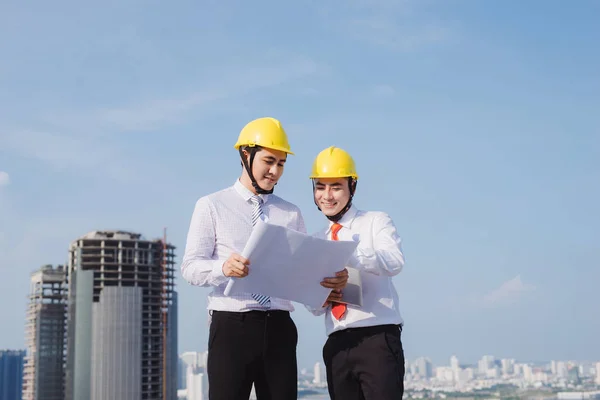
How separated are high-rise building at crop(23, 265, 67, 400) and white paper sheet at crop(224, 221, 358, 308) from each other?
4202 inches

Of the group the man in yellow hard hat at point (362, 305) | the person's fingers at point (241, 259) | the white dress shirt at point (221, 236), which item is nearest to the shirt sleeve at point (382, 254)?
the man in yellow hard hat at point (362, 305)

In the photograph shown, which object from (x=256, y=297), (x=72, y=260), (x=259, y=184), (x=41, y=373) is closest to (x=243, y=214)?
(x=259, y=184)

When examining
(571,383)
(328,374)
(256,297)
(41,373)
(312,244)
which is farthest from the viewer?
(41,373)

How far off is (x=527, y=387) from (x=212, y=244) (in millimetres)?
89879

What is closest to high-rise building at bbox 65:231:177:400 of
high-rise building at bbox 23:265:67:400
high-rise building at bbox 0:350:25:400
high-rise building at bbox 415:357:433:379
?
high-rise building at bbox 23:265:67:400

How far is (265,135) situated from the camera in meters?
4.78

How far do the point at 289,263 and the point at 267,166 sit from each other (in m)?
0.77

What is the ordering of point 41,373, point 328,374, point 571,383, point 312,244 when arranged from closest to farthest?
1. point 312,244
2. point 328,374
3. point 571,383
4. point 41,373

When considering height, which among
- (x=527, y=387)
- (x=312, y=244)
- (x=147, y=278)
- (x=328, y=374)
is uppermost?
(x=147, y=278)

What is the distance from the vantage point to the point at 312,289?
4582 mm

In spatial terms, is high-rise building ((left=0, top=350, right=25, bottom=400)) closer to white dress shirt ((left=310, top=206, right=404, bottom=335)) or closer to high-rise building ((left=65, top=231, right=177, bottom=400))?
high-rise building ((left=65, top=231, right=177, bottom=400))

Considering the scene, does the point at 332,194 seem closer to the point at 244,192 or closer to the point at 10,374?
the point at 244,192

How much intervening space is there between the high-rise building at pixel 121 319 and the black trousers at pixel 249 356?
88.8 m

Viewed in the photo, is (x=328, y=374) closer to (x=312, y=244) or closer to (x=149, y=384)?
(x=312, y=244)
